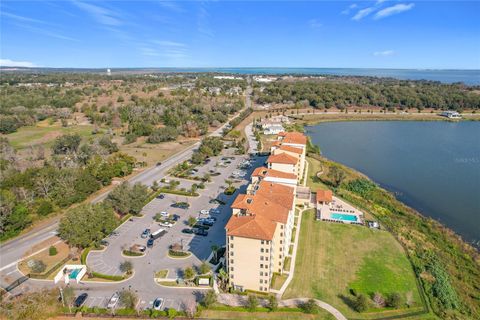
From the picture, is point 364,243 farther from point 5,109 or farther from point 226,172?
point 5,109

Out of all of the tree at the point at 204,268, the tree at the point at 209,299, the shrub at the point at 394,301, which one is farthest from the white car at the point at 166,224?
the shrub at the point at 394,301

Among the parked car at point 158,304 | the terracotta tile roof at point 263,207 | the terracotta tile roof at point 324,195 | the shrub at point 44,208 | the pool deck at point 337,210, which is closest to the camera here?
the parked car at point 158,304

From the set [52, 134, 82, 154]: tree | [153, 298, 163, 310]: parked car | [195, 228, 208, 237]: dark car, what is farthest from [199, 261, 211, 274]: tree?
[52, 134, 82, 154]: tree

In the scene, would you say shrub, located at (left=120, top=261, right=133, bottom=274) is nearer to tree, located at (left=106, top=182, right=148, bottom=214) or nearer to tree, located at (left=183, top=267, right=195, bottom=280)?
tree, located at (left=183, top=267, right=195, bottom=280)

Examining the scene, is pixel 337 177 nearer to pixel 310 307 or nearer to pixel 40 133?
pixel 310 307

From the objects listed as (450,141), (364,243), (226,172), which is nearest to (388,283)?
(364,243)

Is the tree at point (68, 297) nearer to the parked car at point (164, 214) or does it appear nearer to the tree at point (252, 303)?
the tree at point (252, 303)
